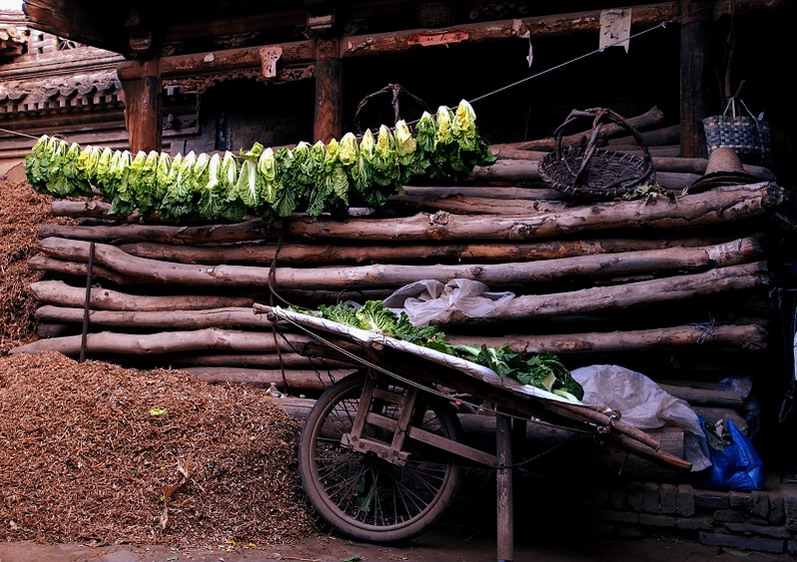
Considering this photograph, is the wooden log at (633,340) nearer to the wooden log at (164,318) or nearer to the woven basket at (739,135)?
the woven basket at (739,135)

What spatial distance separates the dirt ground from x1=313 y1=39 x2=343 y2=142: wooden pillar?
452 centimetres

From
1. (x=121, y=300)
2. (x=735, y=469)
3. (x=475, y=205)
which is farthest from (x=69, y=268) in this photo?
(x=735, y=469)

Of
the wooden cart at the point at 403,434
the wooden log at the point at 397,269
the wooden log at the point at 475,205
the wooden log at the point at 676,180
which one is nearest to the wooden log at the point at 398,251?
the wooden log at the point at 397,269

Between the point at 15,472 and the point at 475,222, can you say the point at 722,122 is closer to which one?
the point at 475,222

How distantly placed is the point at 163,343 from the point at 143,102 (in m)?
3.47

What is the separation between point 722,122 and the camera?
23.7 feet

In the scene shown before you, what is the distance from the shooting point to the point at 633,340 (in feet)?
21.5

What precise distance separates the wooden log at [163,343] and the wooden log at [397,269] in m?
0.48

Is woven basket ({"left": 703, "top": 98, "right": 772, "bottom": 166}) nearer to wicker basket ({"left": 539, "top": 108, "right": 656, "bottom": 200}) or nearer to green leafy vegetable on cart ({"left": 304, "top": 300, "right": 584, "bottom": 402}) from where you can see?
wicker basket ({"left": 539, "top": 108, "right": 656, "bottom": 200})

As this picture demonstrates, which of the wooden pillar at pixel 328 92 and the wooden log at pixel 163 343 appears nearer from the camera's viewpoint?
the wooden log at pixel 163 343

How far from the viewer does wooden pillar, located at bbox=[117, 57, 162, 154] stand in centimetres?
987

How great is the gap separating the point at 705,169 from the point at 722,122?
45 centimetres

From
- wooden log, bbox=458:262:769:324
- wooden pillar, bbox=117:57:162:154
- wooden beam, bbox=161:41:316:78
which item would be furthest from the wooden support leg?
wooden pillar, bbox=117:57:162:154

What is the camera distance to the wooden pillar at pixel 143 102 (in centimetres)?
987
